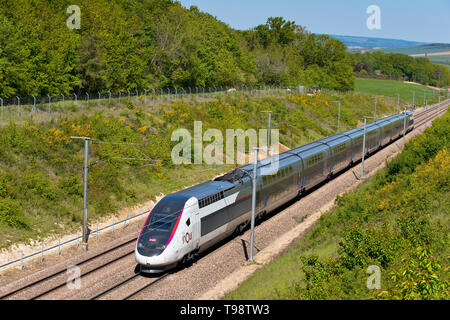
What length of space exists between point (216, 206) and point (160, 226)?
4034 millimetres

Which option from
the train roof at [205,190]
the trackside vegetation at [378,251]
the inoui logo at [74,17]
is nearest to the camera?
the trackside vegetation at [378,251]

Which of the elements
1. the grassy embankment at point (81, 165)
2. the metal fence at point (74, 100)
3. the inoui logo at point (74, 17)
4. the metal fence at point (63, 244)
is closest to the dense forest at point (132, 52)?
the inoui logo at point (74, 17)

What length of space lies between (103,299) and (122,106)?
3270 centimetres

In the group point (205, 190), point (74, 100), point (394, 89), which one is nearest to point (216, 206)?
point (205, 190)

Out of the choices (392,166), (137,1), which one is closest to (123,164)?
(392,166)

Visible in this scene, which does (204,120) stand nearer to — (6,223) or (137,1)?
(137,1)

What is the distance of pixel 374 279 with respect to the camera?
18453 millimetres

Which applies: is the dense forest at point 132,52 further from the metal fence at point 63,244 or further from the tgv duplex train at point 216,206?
the tgv duplex train at point 216,206

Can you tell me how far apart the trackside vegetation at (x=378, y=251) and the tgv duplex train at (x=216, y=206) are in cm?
362

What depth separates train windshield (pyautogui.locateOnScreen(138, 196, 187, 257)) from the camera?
23562 millimetres

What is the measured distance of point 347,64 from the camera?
408ft

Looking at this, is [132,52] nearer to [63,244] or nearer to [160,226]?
[63,244]

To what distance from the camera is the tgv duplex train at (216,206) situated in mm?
23750

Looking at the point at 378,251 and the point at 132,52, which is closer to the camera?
the point at 378,251
